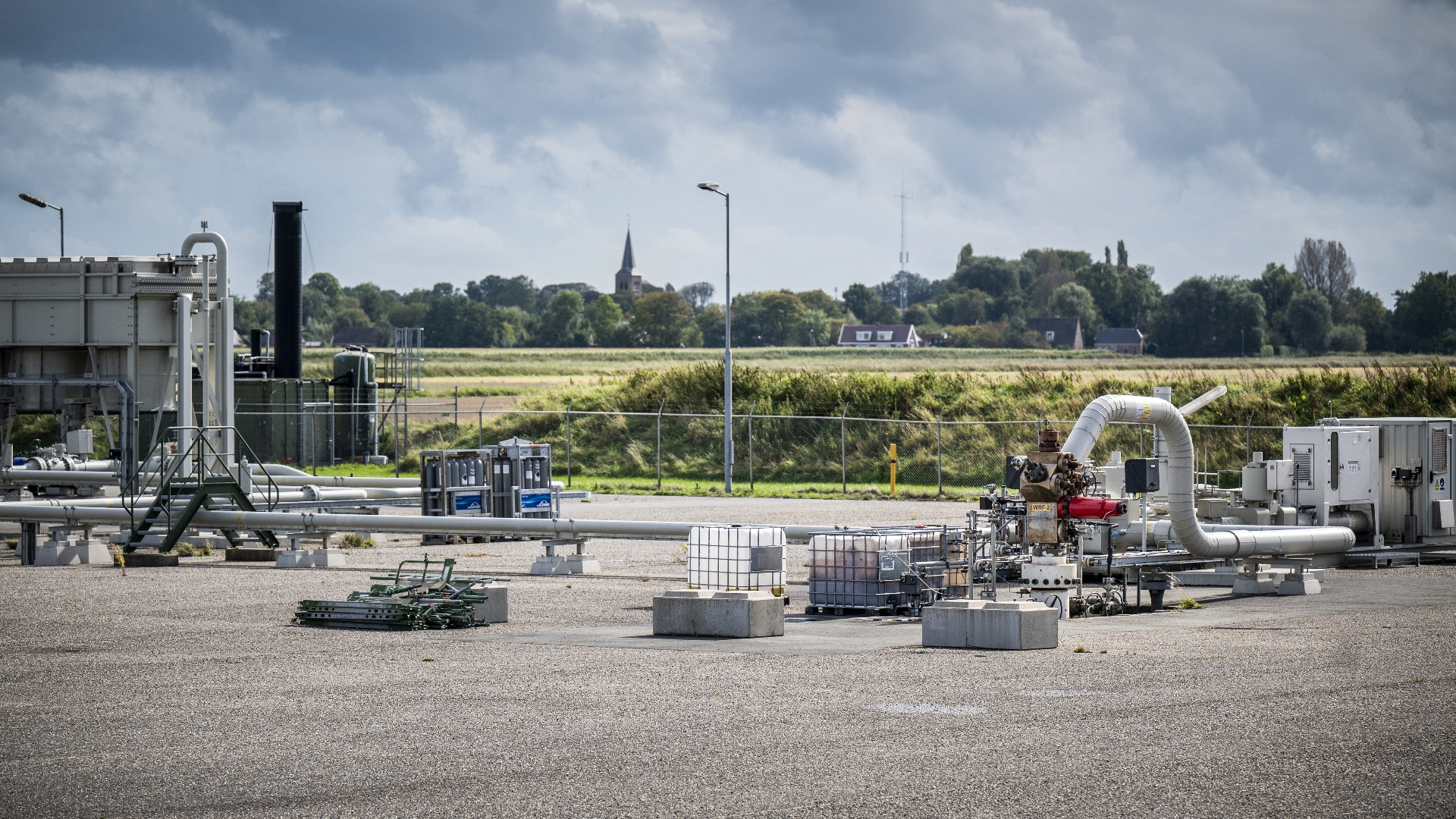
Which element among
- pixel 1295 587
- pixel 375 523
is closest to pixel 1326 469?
pixel 1295 587

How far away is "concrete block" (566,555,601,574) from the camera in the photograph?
69.1 feet

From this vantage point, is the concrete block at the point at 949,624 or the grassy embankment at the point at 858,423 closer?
the concrete block at the point at 949,624

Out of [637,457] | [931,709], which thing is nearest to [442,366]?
[637,457]

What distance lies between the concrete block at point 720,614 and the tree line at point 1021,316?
100979 mm

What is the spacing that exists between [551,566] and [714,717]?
1128cm

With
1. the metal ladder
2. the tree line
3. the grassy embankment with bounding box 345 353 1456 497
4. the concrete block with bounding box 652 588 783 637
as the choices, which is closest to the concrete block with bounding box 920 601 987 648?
the concrete block with bounding box 652 588 783 637

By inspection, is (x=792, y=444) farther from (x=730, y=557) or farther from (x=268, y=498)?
(x=730, y=557)

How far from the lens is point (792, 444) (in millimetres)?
45312

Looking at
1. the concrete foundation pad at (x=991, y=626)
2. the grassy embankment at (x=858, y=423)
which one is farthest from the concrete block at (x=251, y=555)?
the grassy embankment at (x=858, y=423)

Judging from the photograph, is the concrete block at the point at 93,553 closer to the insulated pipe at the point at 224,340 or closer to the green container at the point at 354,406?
the insulated pipe at the point at 224,340

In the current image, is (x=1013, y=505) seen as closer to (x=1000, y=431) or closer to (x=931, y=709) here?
(x=931, y=709)

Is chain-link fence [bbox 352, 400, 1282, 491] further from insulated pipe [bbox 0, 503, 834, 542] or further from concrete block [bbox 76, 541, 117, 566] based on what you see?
concrete block [bbox 76, 541, 117, 566]

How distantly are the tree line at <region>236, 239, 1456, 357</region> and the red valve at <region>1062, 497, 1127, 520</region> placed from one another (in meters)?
101

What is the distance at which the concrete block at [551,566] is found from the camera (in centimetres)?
2078
